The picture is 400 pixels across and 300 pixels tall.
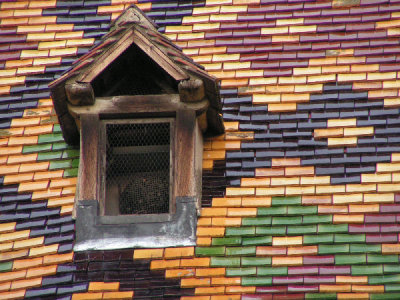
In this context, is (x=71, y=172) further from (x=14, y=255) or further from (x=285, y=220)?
(x=285, y=220)

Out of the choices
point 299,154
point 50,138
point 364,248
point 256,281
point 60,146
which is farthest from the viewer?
point 50,138

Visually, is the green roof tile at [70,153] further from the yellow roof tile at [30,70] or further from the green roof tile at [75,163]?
the yellow roof tile at [30,70]

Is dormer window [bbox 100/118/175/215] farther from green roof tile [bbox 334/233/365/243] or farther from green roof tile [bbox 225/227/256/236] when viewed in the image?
green roof tile [bbox 334/233/365/243]

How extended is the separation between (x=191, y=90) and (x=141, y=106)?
479 mm

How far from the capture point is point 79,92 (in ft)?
36.4

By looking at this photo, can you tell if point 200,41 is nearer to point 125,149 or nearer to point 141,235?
point 125,149

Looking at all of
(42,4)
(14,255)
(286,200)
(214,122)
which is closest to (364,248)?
(286,200)

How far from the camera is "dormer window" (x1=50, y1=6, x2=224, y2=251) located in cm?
1080

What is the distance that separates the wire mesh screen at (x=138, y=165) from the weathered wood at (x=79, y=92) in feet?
1.09

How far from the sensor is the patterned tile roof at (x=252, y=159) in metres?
10.5

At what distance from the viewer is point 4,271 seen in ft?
35.7

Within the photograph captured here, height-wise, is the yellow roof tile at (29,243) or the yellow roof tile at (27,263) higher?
the yellow roof tile at (29,243)

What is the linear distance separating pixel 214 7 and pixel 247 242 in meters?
2.97

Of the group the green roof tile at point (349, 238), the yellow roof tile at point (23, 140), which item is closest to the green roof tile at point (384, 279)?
the green roof tile at point (349, 238)
